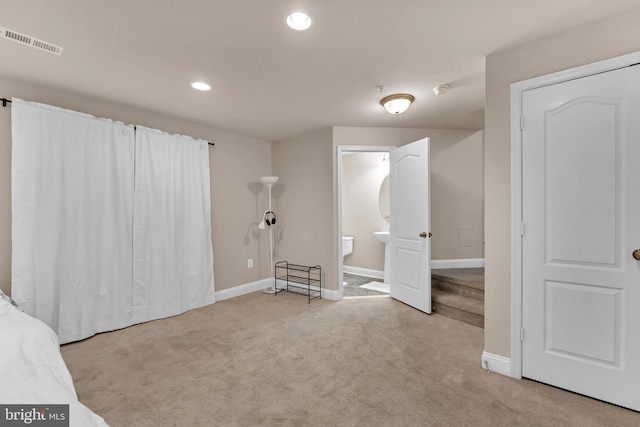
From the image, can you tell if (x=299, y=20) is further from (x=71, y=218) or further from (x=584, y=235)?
(x=71, y=218)

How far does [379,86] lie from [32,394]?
2987 millimetres

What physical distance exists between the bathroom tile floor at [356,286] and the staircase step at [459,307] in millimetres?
998

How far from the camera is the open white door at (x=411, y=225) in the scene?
3586 millimetres

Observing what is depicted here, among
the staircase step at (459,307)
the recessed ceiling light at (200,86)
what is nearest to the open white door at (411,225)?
the staircase step at (459,307)

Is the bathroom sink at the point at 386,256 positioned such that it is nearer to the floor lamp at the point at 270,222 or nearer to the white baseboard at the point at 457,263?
the white baseboard at the point at 457,263

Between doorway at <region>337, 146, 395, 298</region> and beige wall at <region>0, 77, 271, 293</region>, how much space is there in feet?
5.14

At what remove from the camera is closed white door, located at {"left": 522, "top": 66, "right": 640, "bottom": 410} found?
1821 millimetres

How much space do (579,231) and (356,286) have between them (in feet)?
11.1

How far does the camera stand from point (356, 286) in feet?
16.3

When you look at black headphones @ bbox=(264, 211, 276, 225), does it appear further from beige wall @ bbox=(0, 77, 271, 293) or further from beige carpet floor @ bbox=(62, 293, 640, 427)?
beige carpet floor @ bbox=(62, 293, 640, 427)

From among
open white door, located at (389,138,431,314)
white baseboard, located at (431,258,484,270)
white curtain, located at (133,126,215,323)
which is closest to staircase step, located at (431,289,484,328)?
open white door, located at (389,138,431,314)

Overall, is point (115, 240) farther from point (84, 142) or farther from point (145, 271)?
point (84, 142)

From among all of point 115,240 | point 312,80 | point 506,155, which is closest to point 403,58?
point 312,80

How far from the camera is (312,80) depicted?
2.68 meters
